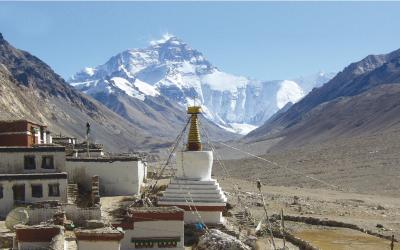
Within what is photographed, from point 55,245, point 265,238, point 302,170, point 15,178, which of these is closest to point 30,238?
point 55,245

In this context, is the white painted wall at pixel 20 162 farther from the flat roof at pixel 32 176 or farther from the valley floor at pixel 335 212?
the valley floor at pixel 335 212

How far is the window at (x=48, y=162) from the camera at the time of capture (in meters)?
26.5

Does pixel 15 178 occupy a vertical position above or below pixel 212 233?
above

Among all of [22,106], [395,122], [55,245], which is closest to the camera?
[55,245]

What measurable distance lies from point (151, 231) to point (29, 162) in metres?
8.75

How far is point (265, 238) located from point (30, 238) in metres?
11.0

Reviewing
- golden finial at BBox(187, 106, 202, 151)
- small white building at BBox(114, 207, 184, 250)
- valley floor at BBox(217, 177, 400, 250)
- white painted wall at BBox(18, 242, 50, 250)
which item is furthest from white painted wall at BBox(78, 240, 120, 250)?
valley floor at BBox(217, 177, 400, 250)

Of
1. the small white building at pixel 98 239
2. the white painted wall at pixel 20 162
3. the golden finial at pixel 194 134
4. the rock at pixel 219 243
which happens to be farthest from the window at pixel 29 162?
the small white building at pixel 98 239

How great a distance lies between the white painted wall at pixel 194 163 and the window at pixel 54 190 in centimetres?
470

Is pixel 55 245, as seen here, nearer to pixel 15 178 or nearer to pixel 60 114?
pixel 15 178

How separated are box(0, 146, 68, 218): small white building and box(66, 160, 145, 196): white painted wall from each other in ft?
5.50

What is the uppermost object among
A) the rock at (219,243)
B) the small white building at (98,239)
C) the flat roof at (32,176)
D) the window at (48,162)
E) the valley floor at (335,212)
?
the window at (48,162)

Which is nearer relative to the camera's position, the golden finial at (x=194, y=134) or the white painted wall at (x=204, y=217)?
the white painted wall at (x=204, y=217)

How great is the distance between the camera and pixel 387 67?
19300 centimetres
